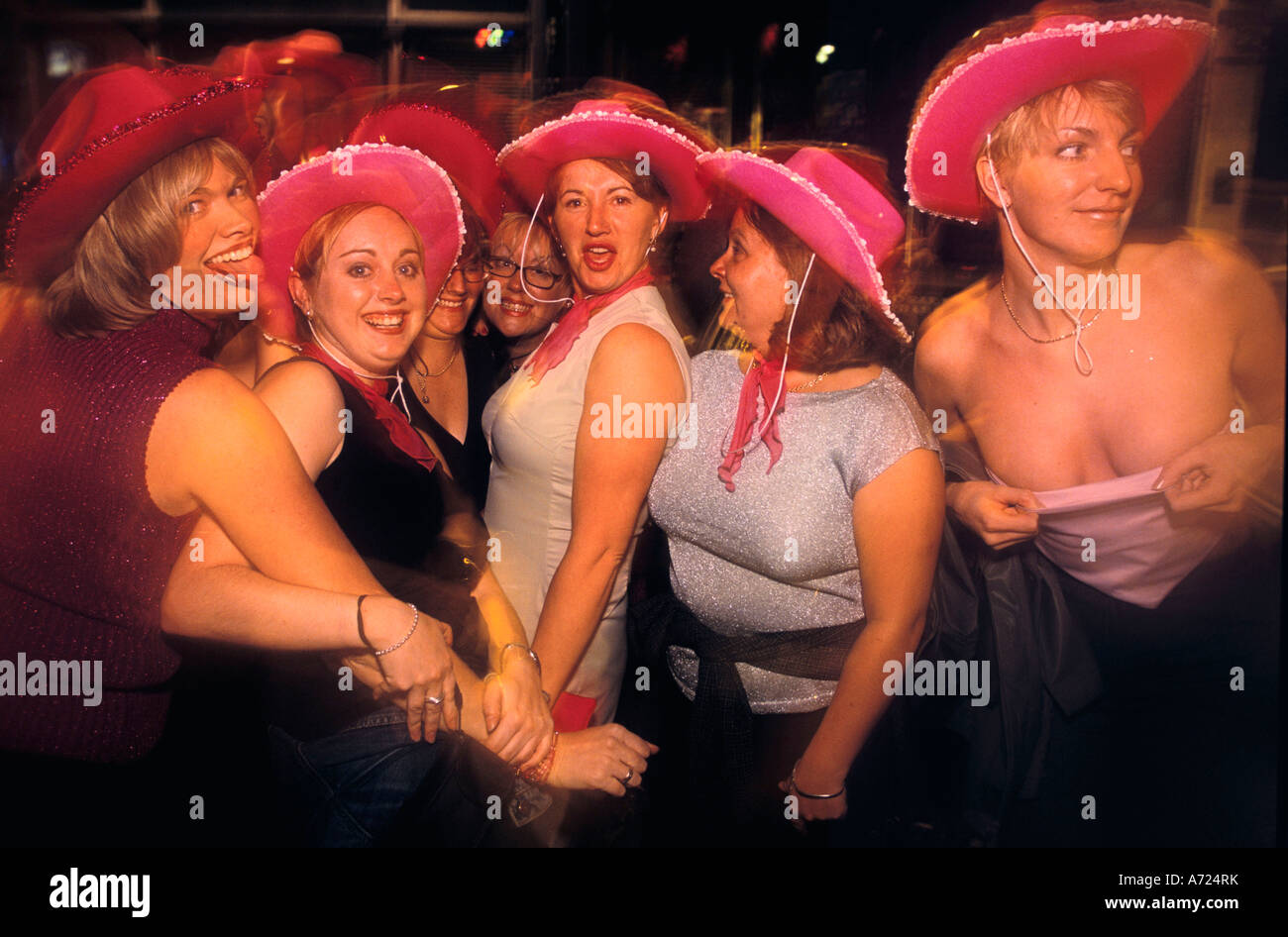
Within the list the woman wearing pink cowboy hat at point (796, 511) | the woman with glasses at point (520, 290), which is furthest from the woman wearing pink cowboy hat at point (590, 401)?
the woman with glasses at point (520, 290)

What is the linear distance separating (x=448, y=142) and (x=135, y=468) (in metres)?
1.11

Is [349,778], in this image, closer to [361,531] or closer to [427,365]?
[361,531]

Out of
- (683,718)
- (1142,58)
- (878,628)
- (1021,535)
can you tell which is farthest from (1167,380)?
(683,718)

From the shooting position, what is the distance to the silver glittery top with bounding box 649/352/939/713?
181cm

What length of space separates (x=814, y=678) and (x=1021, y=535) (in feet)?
1.88

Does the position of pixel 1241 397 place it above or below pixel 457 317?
below

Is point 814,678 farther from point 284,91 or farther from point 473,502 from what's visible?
point 284,91

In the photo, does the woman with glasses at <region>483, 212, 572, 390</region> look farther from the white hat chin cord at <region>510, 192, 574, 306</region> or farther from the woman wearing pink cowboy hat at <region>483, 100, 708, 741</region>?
the woman wearing pink cowboy hat at <region>483, 100, 708, 741</region>

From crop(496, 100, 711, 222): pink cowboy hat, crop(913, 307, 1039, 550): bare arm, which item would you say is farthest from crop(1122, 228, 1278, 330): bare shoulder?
crop(496, 100, 711, 222): pink cowboy hat

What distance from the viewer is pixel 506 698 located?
1.88m

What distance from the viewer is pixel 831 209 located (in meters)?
1.74

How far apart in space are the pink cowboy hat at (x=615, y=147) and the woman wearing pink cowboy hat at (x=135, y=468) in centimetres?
61

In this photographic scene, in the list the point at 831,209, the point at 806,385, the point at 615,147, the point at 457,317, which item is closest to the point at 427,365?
the point at 457,317

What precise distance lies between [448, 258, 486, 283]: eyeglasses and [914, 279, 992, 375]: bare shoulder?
120cm
